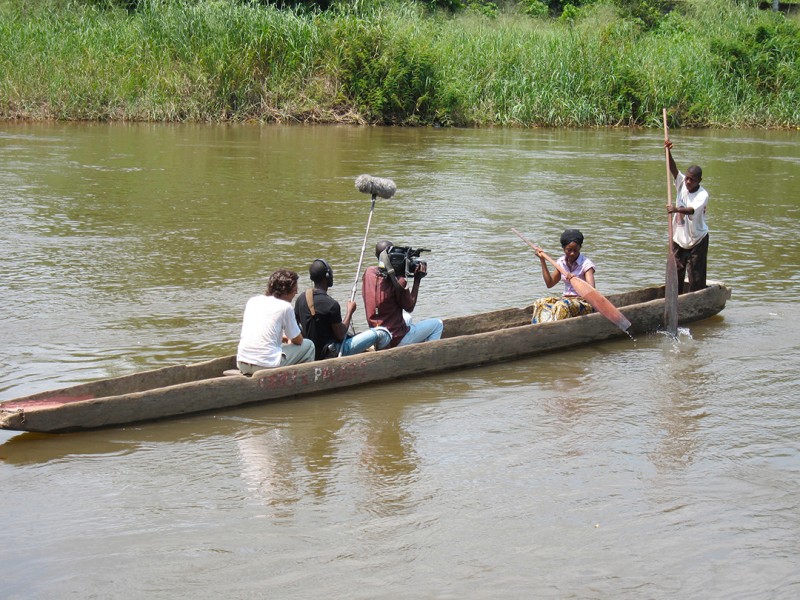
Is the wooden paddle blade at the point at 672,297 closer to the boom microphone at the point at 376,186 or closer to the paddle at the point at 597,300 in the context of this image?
the paddle at the point at 597,300

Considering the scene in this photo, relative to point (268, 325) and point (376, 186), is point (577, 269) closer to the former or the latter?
point (376, 186)

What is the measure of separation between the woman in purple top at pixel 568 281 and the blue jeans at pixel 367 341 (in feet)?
4.91

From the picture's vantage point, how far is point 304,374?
21.7 ft

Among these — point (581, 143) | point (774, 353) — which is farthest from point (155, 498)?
point (581, 143)

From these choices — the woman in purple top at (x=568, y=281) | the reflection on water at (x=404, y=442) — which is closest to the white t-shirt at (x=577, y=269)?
the woman in purple top at (x=568, y=281)

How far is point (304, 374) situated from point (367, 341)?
2.14 ft

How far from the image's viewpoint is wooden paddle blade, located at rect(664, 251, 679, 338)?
8.52m

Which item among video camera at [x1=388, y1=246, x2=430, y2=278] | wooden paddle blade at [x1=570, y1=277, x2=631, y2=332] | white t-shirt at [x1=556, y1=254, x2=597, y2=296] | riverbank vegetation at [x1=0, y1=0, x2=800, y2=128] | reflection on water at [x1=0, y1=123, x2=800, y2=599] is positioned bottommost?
reflection on water at [x1=0, y1=123, x2=800, y2=599]

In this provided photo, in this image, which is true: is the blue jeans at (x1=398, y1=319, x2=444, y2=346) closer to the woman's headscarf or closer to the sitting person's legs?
the sitting person's legs

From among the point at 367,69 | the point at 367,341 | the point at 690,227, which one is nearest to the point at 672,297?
the point at 690,227

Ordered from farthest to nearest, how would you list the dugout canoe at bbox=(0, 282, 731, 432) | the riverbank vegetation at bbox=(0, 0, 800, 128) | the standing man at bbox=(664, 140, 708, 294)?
1. the riverbank vegetation at bbox=(0, 0, 800, 128)
2. the standing man at bbox=(664, 140, 708, 294)
3. the dugout canoe at bbox=(0, 282, 731, 432)

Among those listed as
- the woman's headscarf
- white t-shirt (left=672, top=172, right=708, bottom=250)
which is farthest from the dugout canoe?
the woman's headscarf

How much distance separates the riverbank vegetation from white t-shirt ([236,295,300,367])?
60.8 feet

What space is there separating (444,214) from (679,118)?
1440 centimetres
